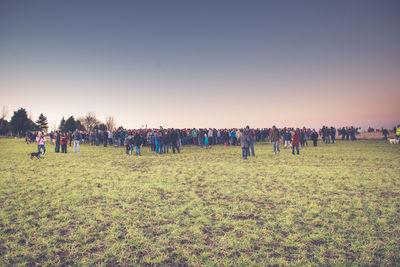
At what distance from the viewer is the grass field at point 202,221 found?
3.36m

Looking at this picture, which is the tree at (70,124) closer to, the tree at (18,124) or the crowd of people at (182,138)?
the tree at (18,124)

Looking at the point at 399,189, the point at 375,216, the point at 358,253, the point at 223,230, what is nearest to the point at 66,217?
the point at 223,230

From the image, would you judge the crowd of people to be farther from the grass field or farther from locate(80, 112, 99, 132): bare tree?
locate(80, 112, 99, 132): bare tree

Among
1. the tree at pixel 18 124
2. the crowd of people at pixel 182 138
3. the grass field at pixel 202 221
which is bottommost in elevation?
the grass field at pixel 202 221

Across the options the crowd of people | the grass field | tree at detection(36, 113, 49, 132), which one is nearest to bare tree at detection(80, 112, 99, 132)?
tree at detection(36, 113, 49, 132)

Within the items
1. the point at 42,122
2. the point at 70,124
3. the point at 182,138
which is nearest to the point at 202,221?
the point at 182,138

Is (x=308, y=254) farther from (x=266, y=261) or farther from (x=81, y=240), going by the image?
(x=81, y=240)

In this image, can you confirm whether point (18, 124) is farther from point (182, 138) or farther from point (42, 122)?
point (182, 138)

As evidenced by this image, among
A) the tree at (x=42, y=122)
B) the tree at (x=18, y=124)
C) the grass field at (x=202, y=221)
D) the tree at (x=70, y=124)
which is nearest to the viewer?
the grass field at (x=202, y=221)

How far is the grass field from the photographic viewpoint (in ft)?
11.0

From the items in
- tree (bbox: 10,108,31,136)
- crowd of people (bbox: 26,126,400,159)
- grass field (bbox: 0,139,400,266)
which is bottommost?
grass field (bbox: 0,139,400,266)

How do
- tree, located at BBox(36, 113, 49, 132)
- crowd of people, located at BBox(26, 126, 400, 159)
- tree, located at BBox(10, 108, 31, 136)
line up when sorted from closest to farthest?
crowd of people, located at BBox(26, 126, 400, 159) < tree, located at BBox(10, 108, 31, 136) < tree, located at BBox(36, 113, 49, 132)

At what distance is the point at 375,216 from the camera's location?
4652mm

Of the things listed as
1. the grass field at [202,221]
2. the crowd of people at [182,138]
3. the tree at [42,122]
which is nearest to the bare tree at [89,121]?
the tree at [42,122]
